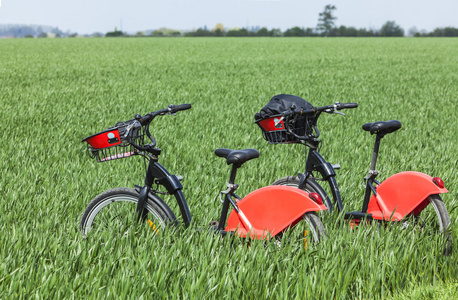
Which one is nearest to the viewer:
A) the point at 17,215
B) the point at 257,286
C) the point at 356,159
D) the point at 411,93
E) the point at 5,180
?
the point at 257,286

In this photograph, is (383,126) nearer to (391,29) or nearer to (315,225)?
(315,225)

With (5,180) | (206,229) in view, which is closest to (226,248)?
(206,229)

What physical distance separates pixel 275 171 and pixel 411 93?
9166 mm

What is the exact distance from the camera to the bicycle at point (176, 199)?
122 inches

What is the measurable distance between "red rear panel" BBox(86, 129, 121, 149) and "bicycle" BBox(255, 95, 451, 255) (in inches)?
44.6

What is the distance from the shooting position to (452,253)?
353 centimetres

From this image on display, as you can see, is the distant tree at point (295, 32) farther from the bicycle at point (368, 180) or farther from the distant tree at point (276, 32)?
the bicycle at point (368, 180)

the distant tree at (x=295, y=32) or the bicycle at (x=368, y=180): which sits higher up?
the distant tree at (x=295, y=32)

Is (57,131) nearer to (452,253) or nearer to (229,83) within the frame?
(452,253)

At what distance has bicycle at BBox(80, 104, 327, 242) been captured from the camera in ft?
10.2

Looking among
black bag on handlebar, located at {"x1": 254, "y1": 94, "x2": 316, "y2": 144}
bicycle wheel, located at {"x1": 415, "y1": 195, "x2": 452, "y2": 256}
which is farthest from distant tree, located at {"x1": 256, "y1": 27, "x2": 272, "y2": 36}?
bicycle wheel, located at {"x1": 415, "y1": 195, "x2": 452, "y2": 256}

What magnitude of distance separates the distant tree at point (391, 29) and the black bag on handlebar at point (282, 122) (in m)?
101

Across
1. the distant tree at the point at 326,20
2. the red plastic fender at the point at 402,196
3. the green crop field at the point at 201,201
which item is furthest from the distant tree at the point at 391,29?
the red plastic fender at the point at 402,196

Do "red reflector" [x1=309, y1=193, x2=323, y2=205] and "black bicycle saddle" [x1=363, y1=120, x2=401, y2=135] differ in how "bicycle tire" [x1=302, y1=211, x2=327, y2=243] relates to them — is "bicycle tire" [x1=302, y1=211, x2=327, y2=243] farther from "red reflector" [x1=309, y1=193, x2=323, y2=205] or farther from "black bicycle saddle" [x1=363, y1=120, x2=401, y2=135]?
"black bicycle saddle" [x1=363, y1=120, x2=401, y2=135]
